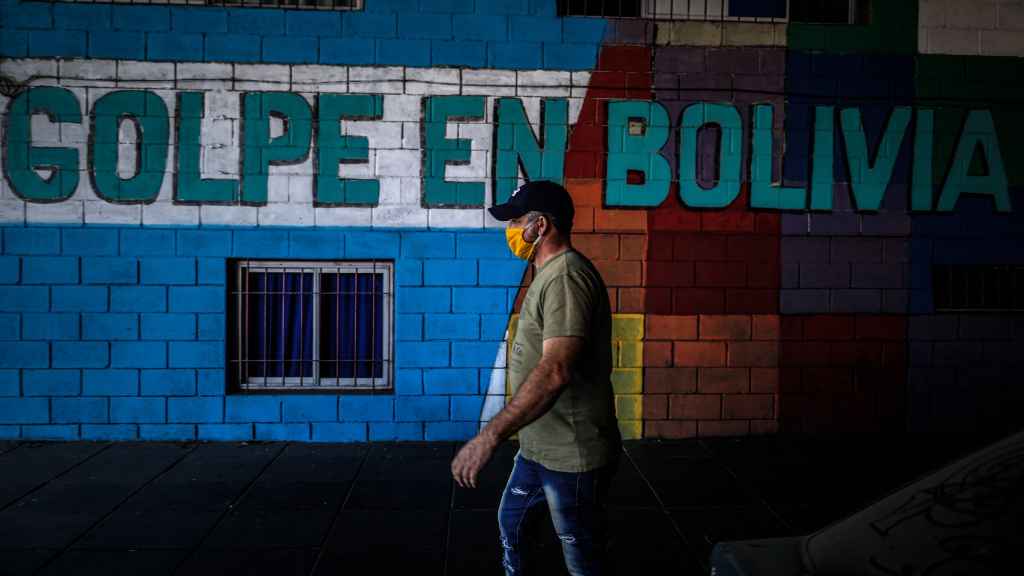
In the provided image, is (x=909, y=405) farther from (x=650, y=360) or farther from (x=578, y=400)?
(x=578, y=400)

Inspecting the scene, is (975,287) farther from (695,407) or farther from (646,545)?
(646,545)

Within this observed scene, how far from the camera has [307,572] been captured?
366 cm

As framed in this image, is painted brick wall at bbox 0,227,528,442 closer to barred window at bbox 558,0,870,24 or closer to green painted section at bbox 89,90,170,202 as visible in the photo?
green painted section at bbox 89,90,170,202

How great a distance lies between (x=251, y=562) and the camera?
3760mm

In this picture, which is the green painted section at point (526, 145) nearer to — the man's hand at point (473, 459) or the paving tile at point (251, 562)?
the paving tile at point (251, 562)

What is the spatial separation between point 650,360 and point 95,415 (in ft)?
16.0

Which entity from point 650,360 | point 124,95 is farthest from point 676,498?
point 124,95

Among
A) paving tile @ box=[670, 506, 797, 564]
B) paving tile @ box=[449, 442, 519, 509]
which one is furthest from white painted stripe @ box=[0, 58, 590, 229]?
paving tile @ box=[670, 506, 797, 564]

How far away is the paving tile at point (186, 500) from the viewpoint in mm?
4055

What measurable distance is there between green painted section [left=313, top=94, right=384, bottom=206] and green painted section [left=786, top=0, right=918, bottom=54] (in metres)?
4.11

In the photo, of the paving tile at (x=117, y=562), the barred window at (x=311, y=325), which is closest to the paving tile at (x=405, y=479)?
the barred window at (x=311, y=325)

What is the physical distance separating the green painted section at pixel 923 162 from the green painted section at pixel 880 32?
662mm

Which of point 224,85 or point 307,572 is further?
point 224,85

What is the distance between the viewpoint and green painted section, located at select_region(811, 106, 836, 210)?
20.6ft
